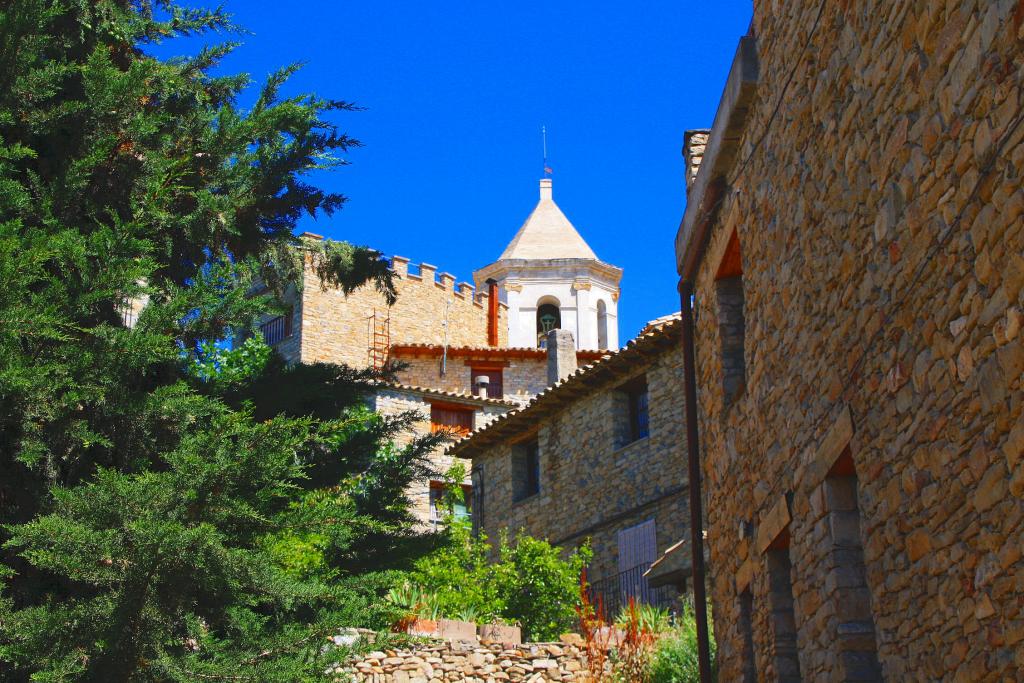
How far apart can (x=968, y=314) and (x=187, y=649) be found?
19.8ft

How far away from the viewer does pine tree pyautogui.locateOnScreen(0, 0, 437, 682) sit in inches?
314

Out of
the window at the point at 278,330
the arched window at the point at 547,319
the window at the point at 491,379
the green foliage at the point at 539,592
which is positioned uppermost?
the arched window at the point at 547,319

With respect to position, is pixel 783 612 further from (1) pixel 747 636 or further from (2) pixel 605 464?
(2) pixel 605 464

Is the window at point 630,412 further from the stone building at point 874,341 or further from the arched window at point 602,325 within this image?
the arched window at point 602,325

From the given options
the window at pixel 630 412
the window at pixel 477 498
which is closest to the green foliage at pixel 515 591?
the window at pixel 630 412

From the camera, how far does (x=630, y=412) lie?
19.7 m

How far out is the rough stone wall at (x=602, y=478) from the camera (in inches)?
715

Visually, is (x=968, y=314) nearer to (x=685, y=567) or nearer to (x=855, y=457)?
(x=855, y=457)

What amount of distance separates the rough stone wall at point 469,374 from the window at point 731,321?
89.9 ft

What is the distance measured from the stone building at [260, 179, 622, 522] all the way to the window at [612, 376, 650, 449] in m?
10.5

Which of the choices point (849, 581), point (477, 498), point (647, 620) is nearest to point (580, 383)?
point (477, 498)

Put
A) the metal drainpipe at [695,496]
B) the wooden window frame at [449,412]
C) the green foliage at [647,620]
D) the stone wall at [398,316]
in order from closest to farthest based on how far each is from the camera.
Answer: the metal drainpipe at [695,496] → the green foliage at [647,620] → the wooden window frame at [449,412] → the stone wall at [398,316]

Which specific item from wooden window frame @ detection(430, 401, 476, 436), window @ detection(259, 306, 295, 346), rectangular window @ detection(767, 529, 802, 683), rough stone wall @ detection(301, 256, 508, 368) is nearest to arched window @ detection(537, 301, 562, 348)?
rough stone wall @ detection(301, 256, 508, 368)

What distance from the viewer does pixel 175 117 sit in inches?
438
